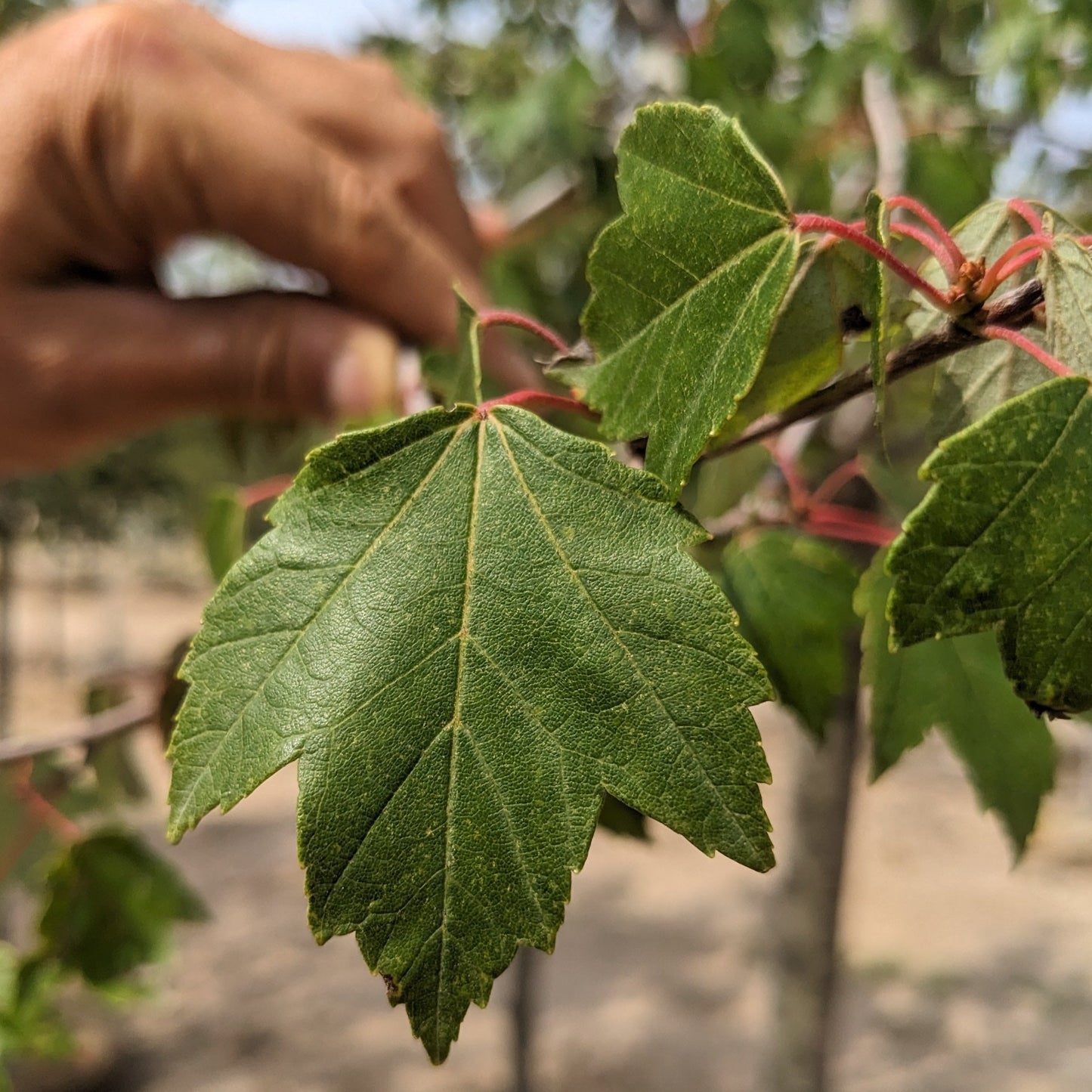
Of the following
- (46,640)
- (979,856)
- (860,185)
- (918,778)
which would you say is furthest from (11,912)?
(46,640)

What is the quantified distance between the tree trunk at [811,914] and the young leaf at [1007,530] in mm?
1167

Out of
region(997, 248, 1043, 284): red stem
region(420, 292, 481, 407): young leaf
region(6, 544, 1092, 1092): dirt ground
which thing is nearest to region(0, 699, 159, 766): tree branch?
region(420, 292, 481, 407): young leaf

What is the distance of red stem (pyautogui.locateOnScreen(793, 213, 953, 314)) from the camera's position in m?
0.33

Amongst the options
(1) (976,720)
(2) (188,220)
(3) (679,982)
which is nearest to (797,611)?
(1) (976,720)

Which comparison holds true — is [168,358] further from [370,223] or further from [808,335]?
[808,335]

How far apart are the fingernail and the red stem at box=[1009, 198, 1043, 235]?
76 cm

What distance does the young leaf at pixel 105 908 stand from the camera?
0.90 metres

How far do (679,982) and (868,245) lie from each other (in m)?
3.78

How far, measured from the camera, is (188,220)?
1136 mm

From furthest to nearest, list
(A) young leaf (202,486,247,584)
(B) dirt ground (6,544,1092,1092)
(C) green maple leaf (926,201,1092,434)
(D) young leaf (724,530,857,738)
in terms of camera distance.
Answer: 1. (B) dirt ground (6,544,1092,1092)
2. (A) young leaf (202,486,247,584)
3. (D) young leaf (724,530,857,738)
4. (C) green maple leaf (926,201,1092,434)

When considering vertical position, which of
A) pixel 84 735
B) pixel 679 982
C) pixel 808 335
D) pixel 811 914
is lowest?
pixel 679 982

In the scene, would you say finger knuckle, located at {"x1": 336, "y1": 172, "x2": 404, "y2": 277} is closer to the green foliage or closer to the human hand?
the human hand

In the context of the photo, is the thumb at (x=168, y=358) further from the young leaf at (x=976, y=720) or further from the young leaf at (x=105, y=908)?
the young leaf at (x=976, y=720)

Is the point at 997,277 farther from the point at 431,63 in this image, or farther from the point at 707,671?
the point at 431,63
